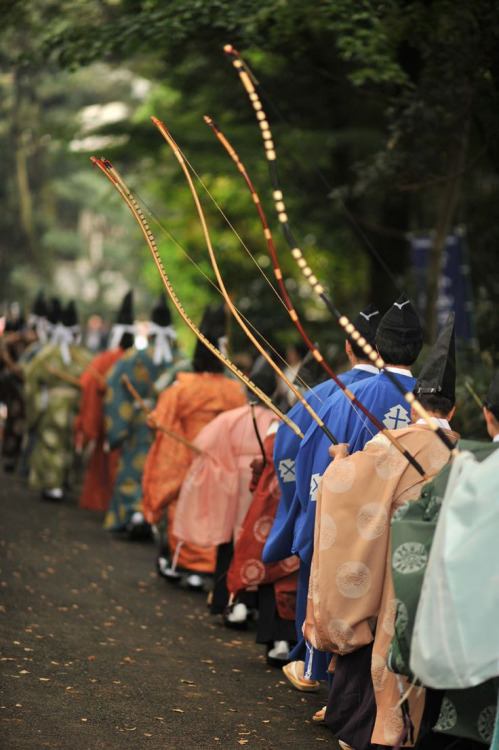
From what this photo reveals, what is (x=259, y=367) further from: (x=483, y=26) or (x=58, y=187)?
(x=58, y=187)

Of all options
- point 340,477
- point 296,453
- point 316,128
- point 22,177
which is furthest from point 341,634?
point 22,177

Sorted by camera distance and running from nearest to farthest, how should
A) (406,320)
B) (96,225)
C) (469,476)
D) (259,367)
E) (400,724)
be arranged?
1. (469,476)
2. (400,724)
3. (406,320)
4. (259,367)
5. (96,225)

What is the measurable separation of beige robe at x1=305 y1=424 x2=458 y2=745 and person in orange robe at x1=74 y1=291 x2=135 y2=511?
7940 mm

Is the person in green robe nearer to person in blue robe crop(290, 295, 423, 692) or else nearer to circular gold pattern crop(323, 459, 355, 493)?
person in blue robe crop(290, 295, 423, 692)

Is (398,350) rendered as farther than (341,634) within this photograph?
Yes

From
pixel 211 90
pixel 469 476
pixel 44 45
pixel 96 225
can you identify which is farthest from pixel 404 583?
pixel 96 225

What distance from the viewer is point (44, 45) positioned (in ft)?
37.2

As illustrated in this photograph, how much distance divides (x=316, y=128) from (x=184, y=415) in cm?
829

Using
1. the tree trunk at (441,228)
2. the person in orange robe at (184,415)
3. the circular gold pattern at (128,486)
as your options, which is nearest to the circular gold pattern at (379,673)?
the person in orange robe at (184,415)

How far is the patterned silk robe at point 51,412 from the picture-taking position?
546 inches

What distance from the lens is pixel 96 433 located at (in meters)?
13.2

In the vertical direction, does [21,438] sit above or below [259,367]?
below

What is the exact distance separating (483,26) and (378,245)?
611cm

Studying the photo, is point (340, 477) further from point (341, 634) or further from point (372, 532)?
point (341, 634)
